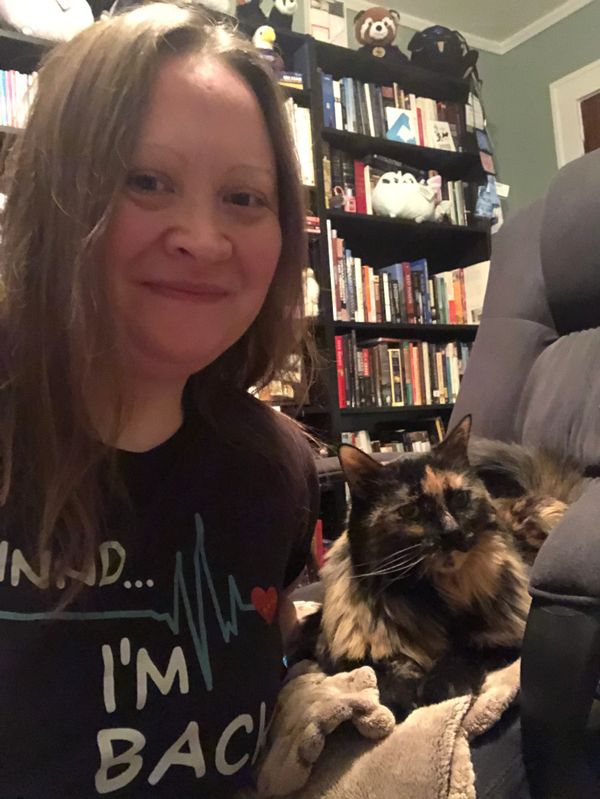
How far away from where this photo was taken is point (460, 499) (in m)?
1.12

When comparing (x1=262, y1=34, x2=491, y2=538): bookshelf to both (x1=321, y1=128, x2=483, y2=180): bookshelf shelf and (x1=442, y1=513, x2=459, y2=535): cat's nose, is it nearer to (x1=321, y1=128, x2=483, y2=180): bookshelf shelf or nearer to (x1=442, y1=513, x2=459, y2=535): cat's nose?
(x1=321, y1=128, x2=483, y2=180): bookshelf shelf

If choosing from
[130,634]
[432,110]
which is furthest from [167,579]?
[432,110]

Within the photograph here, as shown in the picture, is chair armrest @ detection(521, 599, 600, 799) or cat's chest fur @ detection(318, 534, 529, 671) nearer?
chair armrest @ detection(521, 599, 600, 799)

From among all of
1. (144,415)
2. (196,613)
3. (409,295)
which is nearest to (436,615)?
(196,613)

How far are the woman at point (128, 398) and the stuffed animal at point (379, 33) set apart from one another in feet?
8.43

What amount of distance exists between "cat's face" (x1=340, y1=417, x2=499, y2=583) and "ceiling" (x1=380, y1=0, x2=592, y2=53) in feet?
9.84

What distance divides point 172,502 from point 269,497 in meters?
0.15

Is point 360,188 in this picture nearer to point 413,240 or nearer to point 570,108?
point 413,240

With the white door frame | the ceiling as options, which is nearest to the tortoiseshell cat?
the white door frame

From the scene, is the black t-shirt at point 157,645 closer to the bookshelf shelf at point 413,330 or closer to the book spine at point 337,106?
the bookshelf shelf at point 413,330

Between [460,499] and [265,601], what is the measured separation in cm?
42

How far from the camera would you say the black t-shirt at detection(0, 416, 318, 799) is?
68 centimetres

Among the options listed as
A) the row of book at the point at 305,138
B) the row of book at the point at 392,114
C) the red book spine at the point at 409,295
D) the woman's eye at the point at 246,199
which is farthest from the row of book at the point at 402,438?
the woman's eye at the point at 246,199

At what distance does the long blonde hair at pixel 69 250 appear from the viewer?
663 millimetres
